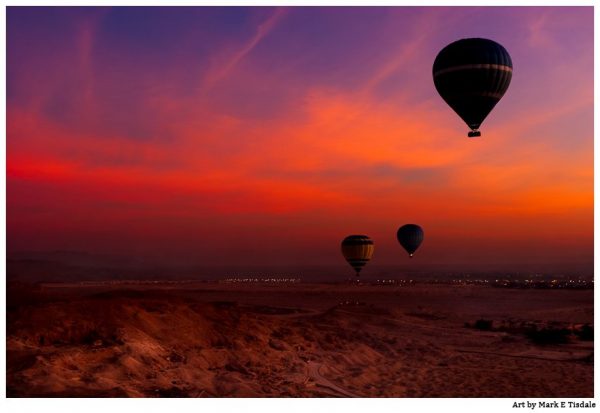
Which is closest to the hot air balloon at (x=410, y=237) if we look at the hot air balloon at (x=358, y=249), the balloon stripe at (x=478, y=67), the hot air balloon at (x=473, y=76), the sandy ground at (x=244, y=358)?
the hot air balloon at (x=358, y=249)

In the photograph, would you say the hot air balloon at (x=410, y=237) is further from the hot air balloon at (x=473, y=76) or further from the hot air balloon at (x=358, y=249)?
the hot air balloon at (x=473, y=76)

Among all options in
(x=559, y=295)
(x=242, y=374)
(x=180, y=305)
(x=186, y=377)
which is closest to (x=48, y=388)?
(x=186, y=377)

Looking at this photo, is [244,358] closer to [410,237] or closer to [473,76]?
[473,76]

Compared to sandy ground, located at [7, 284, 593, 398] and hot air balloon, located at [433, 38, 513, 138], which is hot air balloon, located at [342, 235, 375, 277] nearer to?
sandy ground, located at [7, 284, 593, 398]

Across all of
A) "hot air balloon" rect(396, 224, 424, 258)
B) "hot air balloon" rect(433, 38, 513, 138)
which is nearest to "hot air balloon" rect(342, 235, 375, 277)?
"hot air balloon" rect(396, 224, 424, 258)

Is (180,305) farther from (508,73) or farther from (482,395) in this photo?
(508,73)
